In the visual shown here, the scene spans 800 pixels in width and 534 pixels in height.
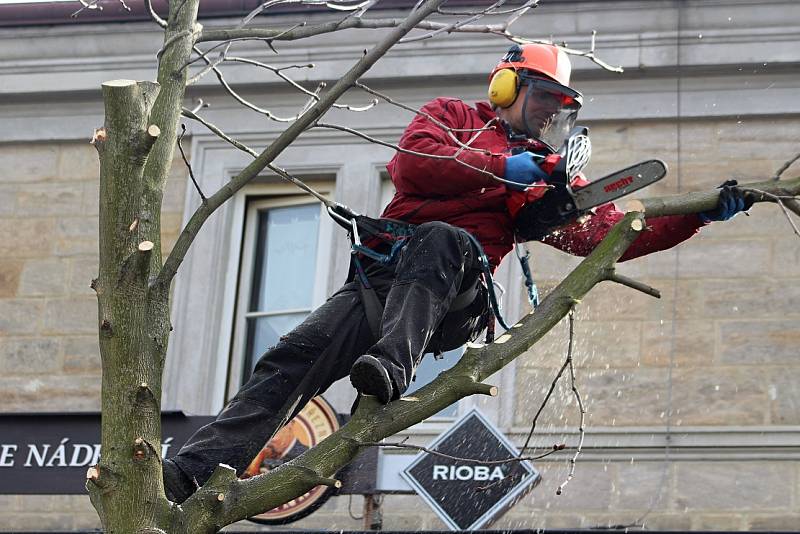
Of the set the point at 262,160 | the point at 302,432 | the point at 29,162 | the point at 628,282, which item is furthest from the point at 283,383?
the point at 29,162

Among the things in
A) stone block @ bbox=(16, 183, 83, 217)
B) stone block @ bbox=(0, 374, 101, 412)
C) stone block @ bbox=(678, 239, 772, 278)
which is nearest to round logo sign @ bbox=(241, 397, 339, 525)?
stone block @ bbox=(0, 374, 101, 412)

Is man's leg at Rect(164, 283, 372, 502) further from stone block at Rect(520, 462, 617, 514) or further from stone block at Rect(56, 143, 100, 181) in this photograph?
stone block at Rect(56, 143, 100, 181)

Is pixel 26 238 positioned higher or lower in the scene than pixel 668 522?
higher

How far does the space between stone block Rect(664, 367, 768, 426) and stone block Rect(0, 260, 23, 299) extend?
14.6 feet

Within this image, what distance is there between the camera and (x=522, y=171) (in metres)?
6.77

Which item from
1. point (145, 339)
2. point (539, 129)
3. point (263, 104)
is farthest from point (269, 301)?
point (145, 339)

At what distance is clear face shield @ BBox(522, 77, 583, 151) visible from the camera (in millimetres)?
7273

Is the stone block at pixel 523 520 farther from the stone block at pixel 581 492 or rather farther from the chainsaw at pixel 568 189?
the chainsaw at pixel 568 189

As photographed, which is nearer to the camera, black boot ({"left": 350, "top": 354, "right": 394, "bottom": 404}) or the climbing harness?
black boot ({"left": 350, "top": 354, "right": 394, "bottom": 404})

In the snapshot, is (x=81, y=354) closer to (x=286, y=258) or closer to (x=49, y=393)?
(x=49, y=393)

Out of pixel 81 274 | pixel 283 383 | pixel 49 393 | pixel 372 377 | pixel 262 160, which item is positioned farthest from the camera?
pixel 81 274

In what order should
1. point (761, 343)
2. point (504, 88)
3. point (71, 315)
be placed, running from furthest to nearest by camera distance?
point (71, 315), point (761, 343), point (504, 88)

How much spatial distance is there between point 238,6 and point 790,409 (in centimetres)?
453

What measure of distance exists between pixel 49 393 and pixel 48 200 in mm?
1443
